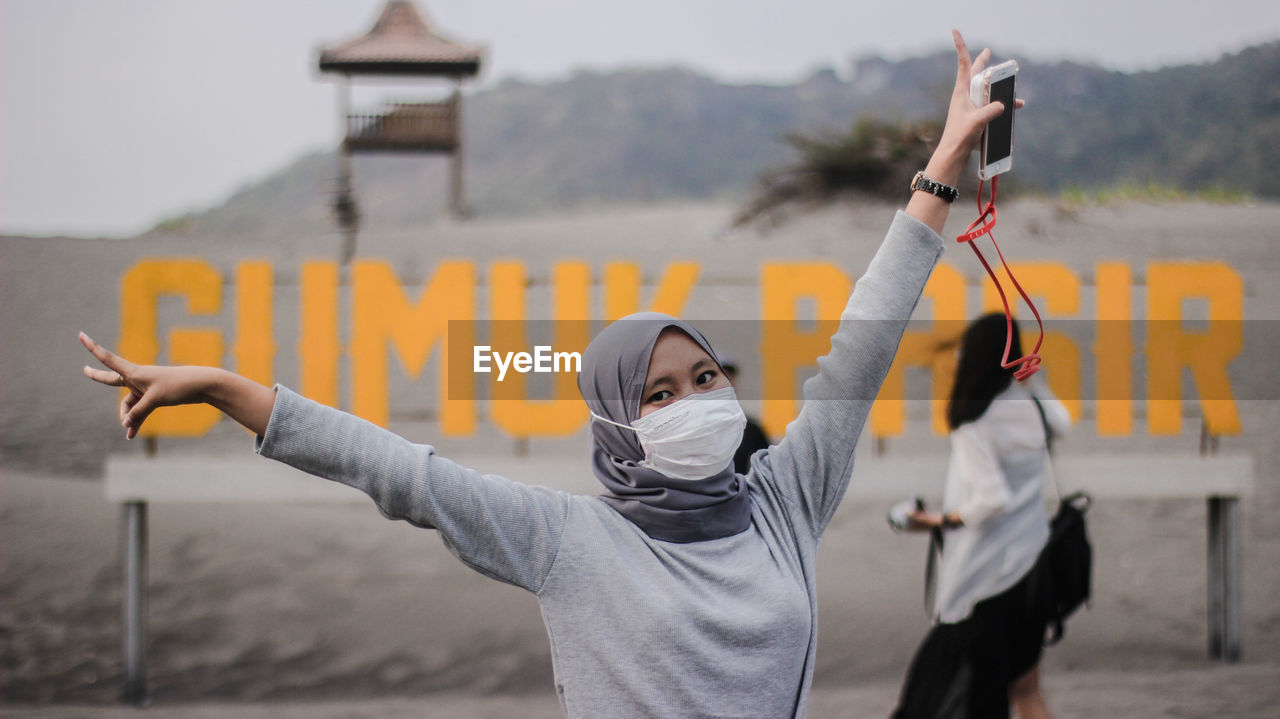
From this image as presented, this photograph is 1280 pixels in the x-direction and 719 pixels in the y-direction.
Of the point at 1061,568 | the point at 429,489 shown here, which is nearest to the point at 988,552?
the point at 1061,568

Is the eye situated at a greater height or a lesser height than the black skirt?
greater

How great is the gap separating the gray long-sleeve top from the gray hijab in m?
0.03

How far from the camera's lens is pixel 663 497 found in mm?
1716

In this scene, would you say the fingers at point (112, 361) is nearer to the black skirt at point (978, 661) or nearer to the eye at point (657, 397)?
the eye at point (657, 397)

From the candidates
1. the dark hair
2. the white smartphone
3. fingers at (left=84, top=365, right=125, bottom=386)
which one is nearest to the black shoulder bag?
the dark hair

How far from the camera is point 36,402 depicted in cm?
1355

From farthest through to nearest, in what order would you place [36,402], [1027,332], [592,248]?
1. [592,248]
2. [36,402]
3. [1027,332]

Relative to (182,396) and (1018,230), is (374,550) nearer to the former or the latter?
(182,396)

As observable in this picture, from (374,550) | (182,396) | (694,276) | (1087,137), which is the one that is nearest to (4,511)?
(374,550)

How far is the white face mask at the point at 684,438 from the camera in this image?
5.73 feet

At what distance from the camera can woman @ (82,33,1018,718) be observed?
150cm

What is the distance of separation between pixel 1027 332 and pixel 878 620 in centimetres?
614

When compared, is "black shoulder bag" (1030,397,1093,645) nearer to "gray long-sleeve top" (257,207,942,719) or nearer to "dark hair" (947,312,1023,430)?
"dark hair" (947,312,1023,430)

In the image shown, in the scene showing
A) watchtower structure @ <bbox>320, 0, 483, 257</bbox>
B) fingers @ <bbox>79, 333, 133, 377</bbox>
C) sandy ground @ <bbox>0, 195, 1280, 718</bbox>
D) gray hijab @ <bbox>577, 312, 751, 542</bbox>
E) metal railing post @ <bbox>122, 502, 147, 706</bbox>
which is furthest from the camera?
watchtower structure @ <bbox>320, 0, 483, 257</bbox>
